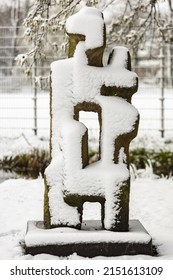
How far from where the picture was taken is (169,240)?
4.54 meters

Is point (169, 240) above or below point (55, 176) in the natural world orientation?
below

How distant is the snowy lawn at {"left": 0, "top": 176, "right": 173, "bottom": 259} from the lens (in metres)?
4.32

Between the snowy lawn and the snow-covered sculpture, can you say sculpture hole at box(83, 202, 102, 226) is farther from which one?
the snow-covered sculpture

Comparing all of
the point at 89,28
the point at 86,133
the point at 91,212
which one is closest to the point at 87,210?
the point at 91,212

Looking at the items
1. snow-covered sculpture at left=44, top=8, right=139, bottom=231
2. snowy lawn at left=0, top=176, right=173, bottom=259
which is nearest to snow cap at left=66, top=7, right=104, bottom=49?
snow-covered sculpture at left=44, top=8, right=139, bottom=231

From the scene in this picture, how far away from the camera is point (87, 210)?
586 centimetres

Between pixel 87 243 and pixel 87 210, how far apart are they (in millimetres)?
1893

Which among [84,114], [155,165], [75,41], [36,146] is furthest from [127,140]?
[84,114]

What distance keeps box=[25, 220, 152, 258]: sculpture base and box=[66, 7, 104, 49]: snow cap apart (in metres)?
1.25

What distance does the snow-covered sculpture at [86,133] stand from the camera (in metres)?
4.09

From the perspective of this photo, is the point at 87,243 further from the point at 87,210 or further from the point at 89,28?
the point at 87,210

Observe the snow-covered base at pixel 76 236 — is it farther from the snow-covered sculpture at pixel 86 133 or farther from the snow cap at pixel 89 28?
the snow cap at pixel 89 28
